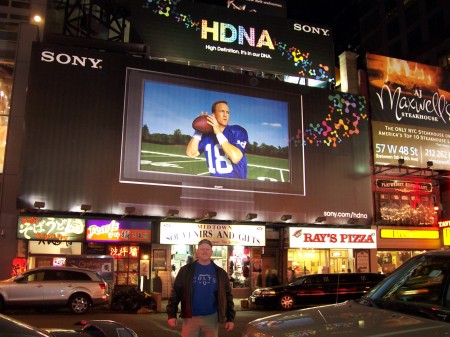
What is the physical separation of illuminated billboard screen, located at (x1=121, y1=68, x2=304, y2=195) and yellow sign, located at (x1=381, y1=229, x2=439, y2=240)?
6.20 metres

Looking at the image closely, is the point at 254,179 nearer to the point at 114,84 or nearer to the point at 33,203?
the point at 114,84

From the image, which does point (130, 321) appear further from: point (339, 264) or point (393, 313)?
point (339, 264)

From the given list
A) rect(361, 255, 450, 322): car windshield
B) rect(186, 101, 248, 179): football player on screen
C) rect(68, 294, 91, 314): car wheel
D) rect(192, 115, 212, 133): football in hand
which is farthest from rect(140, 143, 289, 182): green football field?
rect(361, 255, 450, 322): car windshield

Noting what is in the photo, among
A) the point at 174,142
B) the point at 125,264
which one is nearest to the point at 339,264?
the point at 174,142

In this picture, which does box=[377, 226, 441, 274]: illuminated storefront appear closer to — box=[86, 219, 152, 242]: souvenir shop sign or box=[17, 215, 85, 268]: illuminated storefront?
box=[86, 219, 152, 242]: souvenir shop sign

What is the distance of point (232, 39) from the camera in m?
26.2

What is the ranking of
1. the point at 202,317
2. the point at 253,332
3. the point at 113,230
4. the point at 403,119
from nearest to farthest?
the point at 253,332
the point at 202,317
the point at 113,230
the point at 403,119

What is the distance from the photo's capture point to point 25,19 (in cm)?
2548

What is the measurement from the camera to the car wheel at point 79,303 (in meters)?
16.8

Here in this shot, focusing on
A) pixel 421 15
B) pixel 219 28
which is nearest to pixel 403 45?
pixel 421 15

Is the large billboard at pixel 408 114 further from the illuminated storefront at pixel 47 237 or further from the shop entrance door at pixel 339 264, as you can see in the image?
the illuminated storefront at pixel 47 237

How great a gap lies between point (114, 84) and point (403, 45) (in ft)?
157

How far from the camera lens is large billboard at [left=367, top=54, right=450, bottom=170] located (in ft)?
91.6

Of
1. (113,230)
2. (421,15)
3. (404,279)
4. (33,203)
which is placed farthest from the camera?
(421,15)
